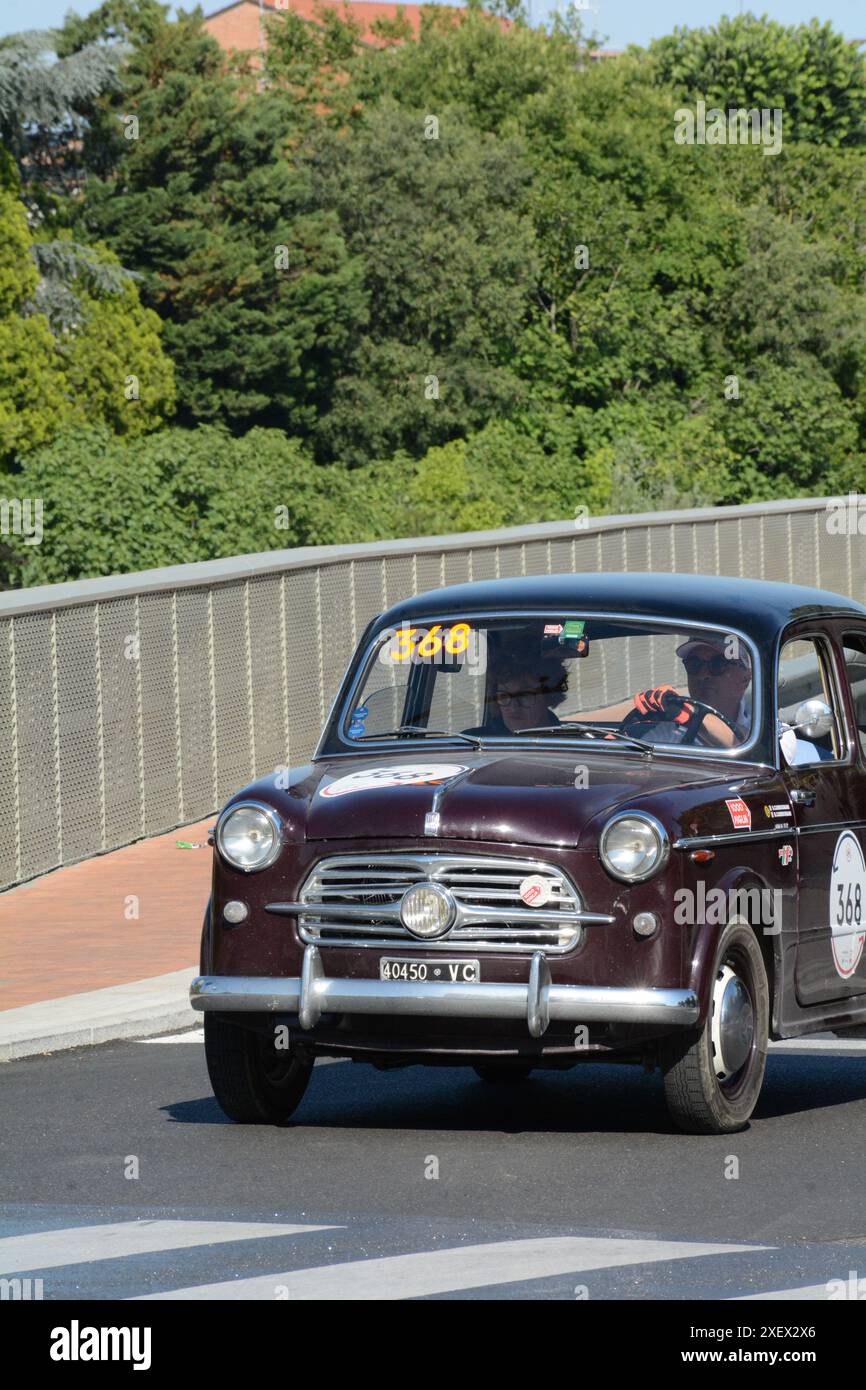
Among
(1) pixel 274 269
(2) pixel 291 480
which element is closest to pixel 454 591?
(2) pixel 291 480

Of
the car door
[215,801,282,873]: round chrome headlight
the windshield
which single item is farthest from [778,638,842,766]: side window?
[215,801,282,873]: round chrome headlight

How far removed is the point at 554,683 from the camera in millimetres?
9562

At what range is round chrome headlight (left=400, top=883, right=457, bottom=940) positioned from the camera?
8.36 metres

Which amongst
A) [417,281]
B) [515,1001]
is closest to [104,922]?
[515,1001]

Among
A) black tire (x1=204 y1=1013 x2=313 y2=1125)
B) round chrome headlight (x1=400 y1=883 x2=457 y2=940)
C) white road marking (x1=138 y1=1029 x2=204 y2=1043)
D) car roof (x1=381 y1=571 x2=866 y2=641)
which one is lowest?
white road marking (x1=138 y1=1029 x2=204 y2=1043)

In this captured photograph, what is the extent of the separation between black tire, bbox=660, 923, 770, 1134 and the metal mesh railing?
9.14m

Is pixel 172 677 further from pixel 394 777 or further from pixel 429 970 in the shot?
pixel 429 970

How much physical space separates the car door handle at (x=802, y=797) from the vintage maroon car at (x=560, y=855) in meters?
0.02

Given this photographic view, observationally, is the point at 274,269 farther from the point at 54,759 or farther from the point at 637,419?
the point at 54,759

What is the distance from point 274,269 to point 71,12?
902 centimetres

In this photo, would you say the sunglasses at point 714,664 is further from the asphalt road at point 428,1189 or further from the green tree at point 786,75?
the green tree at point 786,75

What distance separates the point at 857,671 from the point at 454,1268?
14.3ft

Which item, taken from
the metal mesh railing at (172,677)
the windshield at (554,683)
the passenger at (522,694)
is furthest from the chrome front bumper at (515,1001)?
the metal mesh railing at (172,677)

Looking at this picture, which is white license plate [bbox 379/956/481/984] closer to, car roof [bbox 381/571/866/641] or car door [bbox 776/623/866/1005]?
car door [bbox 776/623/866/1005]
